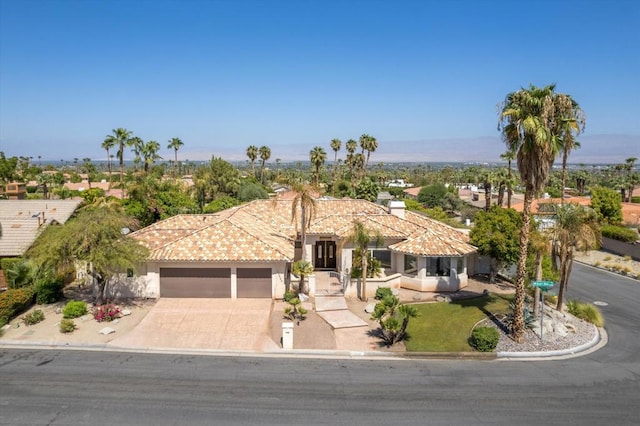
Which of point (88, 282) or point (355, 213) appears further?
point (355, 213)

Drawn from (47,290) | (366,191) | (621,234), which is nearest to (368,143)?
(366,191)

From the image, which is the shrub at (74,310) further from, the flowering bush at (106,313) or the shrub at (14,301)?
the shrub at (14,301)

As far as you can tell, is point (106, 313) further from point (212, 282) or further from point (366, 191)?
point (366, 191)

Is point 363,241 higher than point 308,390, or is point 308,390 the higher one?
point 363,241

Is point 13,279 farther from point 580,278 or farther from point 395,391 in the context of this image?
point 580,278

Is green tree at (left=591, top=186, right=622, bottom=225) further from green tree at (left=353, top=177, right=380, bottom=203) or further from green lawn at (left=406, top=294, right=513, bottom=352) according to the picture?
green lawn at (left=406, top=294, right=513, bottom=352)

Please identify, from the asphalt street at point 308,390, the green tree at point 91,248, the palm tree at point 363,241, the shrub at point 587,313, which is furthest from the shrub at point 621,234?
the green tree at point 91,248

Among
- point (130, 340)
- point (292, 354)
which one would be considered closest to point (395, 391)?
point (292, 354)
